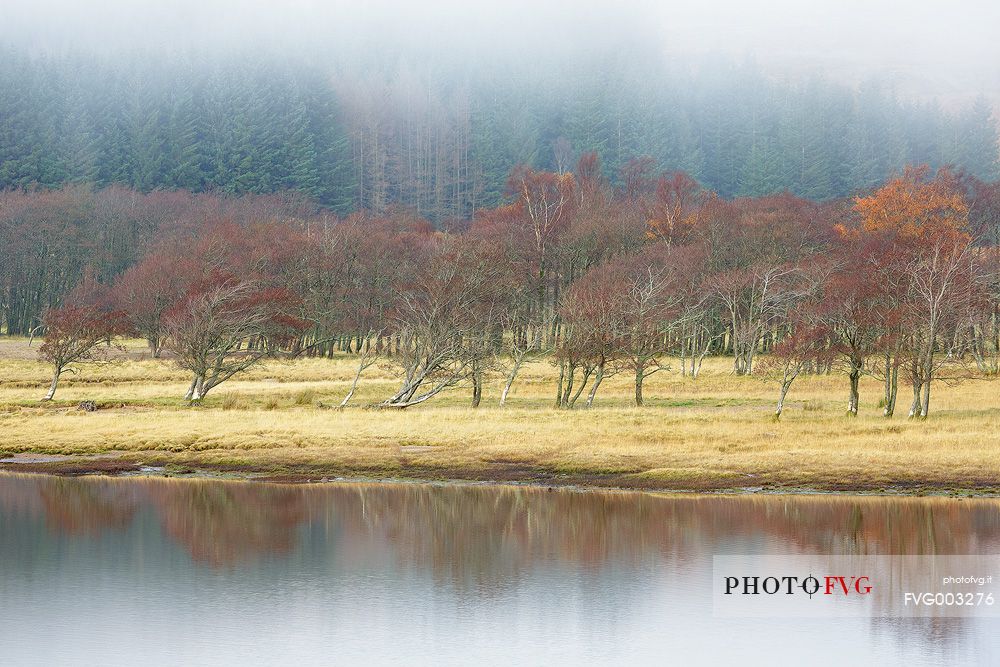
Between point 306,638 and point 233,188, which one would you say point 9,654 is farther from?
point 233,188

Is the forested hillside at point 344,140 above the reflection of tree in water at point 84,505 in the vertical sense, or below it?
above

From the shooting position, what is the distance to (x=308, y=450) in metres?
43.4

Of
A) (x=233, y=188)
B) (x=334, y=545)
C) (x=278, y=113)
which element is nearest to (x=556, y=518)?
(x=334, y=545)

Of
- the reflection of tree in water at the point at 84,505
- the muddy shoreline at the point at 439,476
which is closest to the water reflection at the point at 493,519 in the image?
the reflection of tree in water at the point at 84,505

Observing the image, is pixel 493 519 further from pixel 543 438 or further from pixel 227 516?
pixel 543 438

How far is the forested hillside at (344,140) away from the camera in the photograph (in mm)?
154750

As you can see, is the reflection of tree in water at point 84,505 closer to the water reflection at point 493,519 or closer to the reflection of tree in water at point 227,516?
the water reflection at point 493,519

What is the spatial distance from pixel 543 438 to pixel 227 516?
1473cm

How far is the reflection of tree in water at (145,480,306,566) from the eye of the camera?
30391 millimetres

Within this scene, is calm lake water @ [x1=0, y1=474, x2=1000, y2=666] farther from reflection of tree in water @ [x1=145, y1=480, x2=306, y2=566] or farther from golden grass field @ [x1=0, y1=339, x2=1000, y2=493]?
golden grass field @ [x1=0, y1=339, x2=1000, y2=493]

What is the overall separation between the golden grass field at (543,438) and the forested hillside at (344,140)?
326 ft

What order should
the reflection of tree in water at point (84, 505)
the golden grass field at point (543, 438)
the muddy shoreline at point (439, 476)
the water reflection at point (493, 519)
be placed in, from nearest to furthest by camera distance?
the water reflection at point (493, 519), the reflection of tree in water at point (84, 505), the muddy shoreline at point (439, 476), the golden grass field at point (543, 438)

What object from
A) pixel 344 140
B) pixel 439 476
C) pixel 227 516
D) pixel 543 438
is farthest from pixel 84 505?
pixel 344 140

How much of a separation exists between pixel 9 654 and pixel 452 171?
162 m
